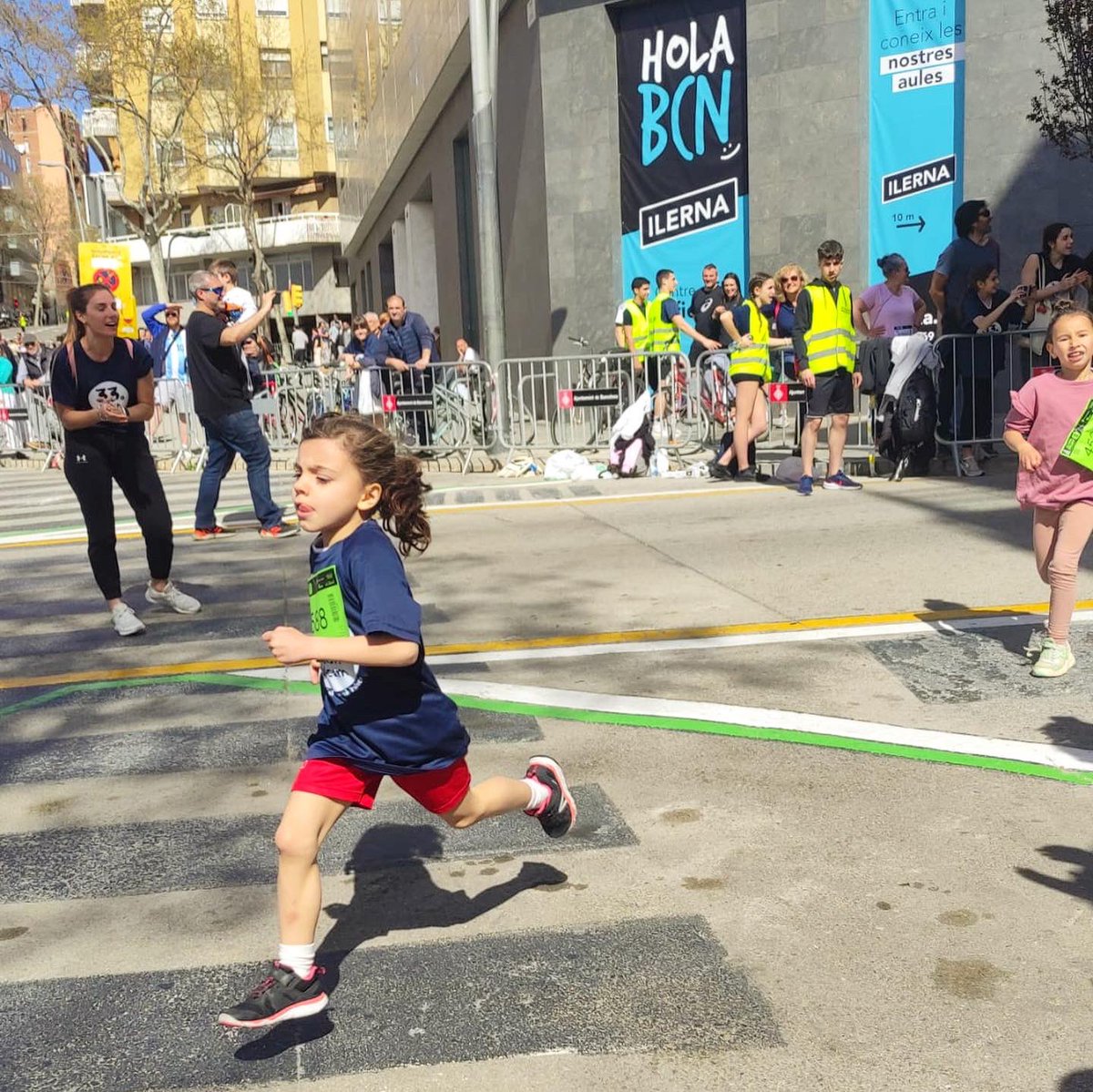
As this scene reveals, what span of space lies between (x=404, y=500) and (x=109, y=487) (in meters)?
4.36

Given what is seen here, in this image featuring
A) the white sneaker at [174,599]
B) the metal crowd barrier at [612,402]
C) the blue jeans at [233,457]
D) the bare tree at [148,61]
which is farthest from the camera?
the bare tree at [148,61]

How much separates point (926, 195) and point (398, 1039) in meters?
16.3

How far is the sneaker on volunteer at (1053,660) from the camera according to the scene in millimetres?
5277

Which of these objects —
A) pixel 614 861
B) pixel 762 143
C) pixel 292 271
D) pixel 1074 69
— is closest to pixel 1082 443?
pixel 614 861

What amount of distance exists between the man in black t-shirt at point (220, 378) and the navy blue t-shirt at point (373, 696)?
262 inches

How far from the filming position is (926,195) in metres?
17.1

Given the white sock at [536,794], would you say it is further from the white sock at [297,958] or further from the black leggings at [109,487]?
the black leggings at [109,487]

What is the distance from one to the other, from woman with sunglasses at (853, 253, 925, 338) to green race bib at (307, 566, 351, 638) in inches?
374

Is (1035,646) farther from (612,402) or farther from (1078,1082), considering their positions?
(612,402)

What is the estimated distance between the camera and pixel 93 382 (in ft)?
22.5

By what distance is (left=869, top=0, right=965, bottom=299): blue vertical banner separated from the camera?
663 inches

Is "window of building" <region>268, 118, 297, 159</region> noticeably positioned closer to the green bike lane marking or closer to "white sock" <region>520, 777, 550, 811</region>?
the green bike lane marking

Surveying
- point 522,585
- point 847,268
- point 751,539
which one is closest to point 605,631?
point 522,585

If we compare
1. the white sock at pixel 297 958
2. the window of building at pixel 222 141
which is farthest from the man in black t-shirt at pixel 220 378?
the window of building at pixel 222 141
